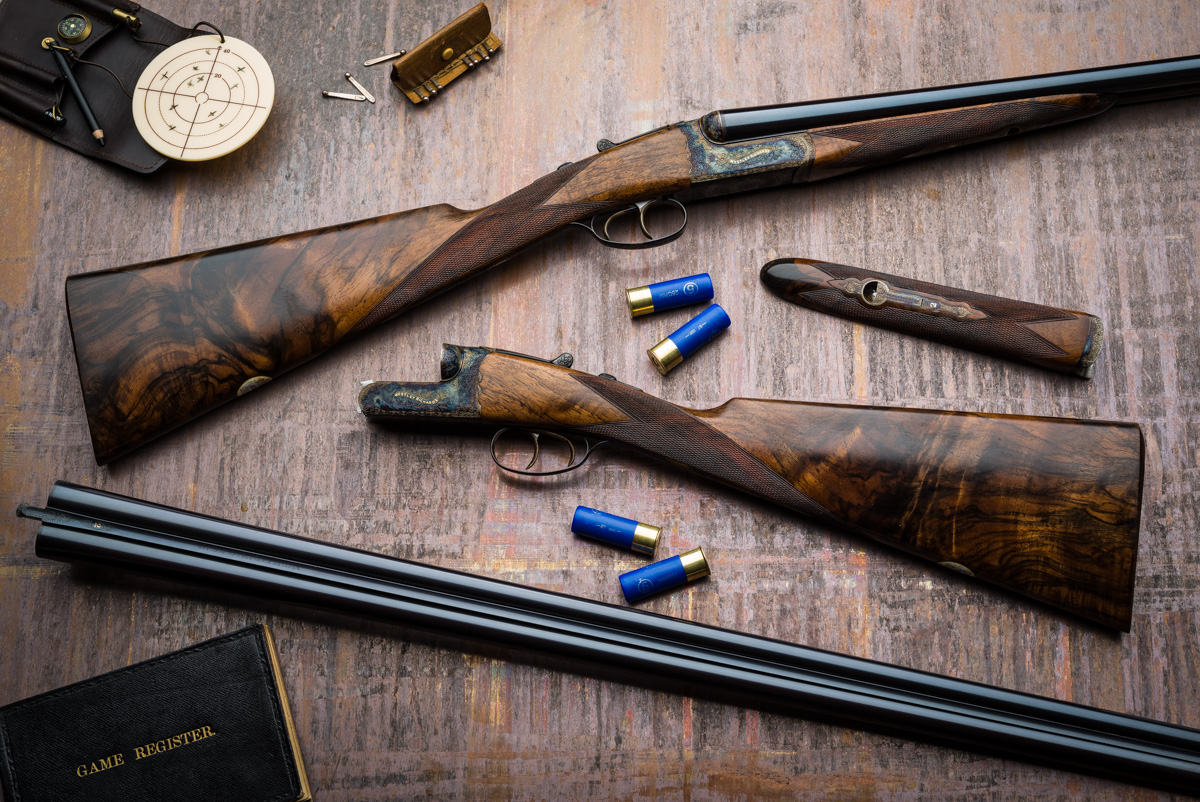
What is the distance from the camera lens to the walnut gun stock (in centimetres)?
259

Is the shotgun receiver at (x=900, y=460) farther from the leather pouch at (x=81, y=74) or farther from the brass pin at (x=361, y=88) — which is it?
the leather pouch at (x=81, y=74)

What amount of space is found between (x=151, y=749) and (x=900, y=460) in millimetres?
2491

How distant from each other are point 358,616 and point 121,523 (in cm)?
81

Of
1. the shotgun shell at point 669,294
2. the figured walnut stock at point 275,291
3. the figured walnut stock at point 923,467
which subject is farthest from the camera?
the shotgun shell at point 669,294

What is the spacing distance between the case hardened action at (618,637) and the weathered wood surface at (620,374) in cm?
17

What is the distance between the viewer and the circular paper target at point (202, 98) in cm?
273

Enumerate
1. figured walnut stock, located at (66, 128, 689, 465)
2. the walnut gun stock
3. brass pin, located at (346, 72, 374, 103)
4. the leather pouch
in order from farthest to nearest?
1. brass pin, located at (346, 72, 374, 103)
2. the leather pouch
3. the walnut gun stock
4. figured walnut stock, located at (66, 128, 689, 465)

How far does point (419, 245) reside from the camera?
2566mm

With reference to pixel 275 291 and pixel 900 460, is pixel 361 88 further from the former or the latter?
pixel 900 460

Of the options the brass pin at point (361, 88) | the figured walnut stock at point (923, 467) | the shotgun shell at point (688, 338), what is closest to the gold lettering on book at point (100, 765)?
the figured walnut stock at point (923, 467)

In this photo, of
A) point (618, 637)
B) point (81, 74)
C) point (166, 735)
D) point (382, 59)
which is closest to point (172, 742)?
point (166, 735)

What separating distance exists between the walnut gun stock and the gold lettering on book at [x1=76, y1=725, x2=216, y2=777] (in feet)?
7.95

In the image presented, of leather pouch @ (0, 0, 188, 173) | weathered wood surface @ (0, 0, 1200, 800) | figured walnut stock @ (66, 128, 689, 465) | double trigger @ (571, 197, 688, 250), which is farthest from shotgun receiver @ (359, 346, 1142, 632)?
leather pouch @ (0, 0, 188, 173)

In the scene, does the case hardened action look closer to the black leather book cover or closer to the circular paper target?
the black leather book cover
